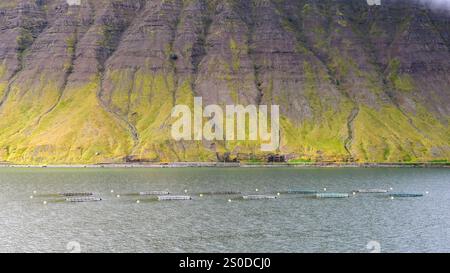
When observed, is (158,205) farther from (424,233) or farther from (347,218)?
(424,233)

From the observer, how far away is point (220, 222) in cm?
7662

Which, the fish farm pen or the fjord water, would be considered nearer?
the fjord water

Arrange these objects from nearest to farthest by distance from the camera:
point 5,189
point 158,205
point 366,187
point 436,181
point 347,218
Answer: point 347,218
point 158,205
point 5,189
point 366,187
point 436,181

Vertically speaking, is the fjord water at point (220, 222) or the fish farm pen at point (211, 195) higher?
the fish farm pen at point (211, 195)

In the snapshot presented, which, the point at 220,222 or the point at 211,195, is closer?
the point at 220,222

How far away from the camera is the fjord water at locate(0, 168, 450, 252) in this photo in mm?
62156

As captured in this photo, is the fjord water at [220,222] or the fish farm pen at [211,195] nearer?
the fjord water at [220,222]

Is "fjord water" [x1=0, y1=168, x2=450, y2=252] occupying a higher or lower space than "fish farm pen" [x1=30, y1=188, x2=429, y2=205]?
lower

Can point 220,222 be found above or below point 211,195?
below

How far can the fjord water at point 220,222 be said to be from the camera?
62.2m
